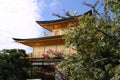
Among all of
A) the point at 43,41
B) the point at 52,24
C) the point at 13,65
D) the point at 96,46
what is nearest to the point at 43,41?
the point at 43,41

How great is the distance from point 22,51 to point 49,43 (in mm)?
8201

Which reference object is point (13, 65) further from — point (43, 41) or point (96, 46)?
point (96, 46)

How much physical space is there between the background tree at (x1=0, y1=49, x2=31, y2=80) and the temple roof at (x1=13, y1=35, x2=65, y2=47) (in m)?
7.11

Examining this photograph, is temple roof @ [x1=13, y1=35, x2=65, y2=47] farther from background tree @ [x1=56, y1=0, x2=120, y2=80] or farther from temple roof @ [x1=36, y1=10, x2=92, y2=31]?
background tree @ [x1=56, y1=0, x2=120, y2=80]

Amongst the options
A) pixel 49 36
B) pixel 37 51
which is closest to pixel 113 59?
pixel 49 36

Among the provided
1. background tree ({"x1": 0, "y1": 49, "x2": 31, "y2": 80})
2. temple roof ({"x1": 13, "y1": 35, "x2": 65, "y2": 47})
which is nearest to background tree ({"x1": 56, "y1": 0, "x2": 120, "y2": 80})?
background tree ({"x1": 0, "y1": 49, "x2": 31, "y2": 80})

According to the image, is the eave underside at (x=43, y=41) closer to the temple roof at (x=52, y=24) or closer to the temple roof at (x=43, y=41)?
the temple roof at (x=43, y=41)

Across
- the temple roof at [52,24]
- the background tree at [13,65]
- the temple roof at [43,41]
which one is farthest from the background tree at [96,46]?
the temple roof at [52,24]

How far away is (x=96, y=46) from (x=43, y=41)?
27316 millimetres

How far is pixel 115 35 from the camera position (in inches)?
427

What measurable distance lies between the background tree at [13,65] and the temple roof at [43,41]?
23.3 feet

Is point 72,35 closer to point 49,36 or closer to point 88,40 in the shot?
point 88,40

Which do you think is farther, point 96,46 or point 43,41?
point 43,41

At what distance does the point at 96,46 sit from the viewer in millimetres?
11352
